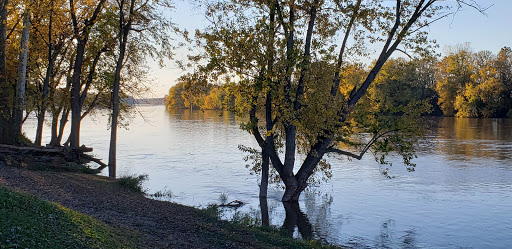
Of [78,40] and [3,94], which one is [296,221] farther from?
[78,40]

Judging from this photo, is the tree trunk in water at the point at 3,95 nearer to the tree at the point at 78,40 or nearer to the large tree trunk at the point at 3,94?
the large tree trunk at the point at 3,94

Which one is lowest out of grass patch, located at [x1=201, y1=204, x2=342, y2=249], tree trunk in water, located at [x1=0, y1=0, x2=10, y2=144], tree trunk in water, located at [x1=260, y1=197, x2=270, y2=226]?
tree trunk in water, located at [x1=260, y1=197, x2=270, y2=226]

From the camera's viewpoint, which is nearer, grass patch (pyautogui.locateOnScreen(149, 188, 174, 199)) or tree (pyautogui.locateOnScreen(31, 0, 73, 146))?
grass patch (pyautogui.locateOnScreen(149, 188, 174, 199))

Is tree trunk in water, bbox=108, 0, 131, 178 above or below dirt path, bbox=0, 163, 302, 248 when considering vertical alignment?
above

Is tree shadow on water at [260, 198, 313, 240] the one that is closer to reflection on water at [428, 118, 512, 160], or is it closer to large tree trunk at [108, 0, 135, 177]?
large tree trunk at [108, 0, 135, 177]

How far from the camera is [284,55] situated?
18281mm

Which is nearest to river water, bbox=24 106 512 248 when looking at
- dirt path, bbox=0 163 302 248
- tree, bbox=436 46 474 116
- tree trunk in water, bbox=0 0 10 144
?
dirt path, bbox=0 163 302 248

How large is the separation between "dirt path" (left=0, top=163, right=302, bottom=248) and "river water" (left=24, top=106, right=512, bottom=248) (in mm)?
2736

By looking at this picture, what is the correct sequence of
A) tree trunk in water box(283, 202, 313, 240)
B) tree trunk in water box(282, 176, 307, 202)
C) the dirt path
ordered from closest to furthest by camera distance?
the dirt path < tree trunk in water box(283, 202, 313, 240) < tree trunk in water box(282, 176, 307, 202)

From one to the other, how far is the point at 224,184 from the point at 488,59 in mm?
83205

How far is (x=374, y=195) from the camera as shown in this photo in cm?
2306

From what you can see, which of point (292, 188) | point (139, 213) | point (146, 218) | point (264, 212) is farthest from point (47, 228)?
point (292, 188)

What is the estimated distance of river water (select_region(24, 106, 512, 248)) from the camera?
54.4 feet

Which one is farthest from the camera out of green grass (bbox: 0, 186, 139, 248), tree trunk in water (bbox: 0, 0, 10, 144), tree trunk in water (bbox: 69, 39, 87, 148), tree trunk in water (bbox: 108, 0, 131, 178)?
tree trunk in water (bbox: 69, 39, 87, 148)
